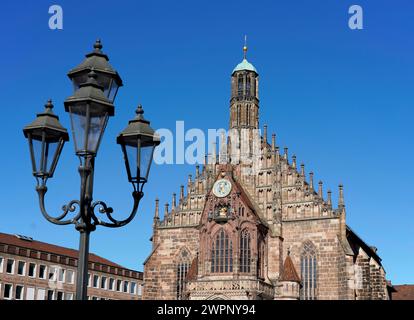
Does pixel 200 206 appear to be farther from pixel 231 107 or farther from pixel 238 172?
pixel 231 107

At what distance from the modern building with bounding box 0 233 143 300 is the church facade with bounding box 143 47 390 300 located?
20048mm

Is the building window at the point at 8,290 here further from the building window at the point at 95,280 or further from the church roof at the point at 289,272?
the church roof at the point at 289,272

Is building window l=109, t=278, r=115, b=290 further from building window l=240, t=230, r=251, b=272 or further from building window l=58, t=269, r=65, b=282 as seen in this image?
building window l=240, t=230, r=251, b=272

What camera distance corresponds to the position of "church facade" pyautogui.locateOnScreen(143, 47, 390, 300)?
54.1m

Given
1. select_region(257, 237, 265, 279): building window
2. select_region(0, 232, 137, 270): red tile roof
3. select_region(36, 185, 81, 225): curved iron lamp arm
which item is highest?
select_region(0, 232, 137, 270): red tile roof

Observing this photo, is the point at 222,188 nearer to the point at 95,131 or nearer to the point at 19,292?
the point at 19,292

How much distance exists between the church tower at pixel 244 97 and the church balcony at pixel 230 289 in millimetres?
17156

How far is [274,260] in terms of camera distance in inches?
2222

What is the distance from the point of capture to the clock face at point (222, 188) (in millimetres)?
55884

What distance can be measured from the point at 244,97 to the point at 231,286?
814 inches

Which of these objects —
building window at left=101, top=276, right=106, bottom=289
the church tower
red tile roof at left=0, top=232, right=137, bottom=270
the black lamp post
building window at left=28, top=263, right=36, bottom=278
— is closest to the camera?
the black lamp post

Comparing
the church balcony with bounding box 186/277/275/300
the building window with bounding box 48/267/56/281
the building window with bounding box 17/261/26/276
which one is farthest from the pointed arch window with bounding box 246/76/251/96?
the building window with bounding box 48/267/56/281
